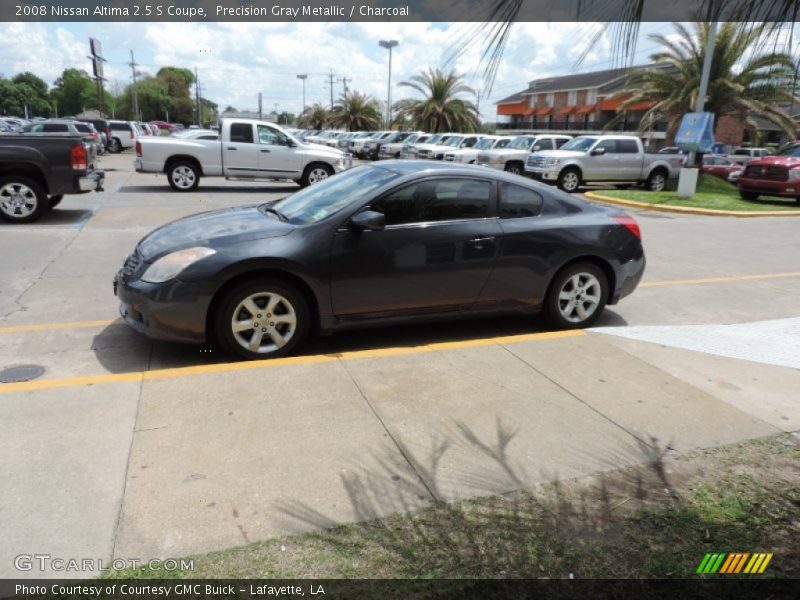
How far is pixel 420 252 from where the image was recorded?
194 inches

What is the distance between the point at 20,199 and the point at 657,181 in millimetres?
18670

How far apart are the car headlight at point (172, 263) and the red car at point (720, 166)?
→ 2737cm

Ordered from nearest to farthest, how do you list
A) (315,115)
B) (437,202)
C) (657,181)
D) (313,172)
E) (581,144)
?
(437,202), (313,172), (581,144), (657,181), (315,115)

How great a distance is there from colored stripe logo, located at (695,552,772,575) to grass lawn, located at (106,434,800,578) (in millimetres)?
30

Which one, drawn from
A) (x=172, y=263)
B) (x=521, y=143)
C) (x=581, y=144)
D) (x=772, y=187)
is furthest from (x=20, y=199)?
(x=772, y=187)

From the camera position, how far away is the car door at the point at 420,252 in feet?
15.6

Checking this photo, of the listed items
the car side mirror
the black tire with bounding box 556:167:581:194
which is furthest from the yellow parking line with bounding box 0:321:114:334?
the black tire with bounding box 556:167:581:194

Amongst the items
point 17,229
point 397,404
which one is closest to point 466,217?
point 397,404

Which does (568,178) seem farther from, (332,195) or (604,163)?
(332,195)

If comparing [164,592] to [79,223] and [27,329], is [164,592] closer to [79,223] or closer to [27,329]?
[27,329]

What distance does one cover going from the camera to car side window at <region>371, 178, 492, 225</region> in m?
4.93

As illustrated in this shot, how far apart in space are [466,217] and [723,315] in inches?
128

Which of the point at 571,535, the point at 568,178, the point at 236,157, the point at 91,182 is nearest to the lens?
the point at 571,535

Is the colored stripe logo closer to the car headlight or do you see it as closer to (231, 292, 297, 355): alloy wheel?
(231, 292, 297, 355): alloy wheel
